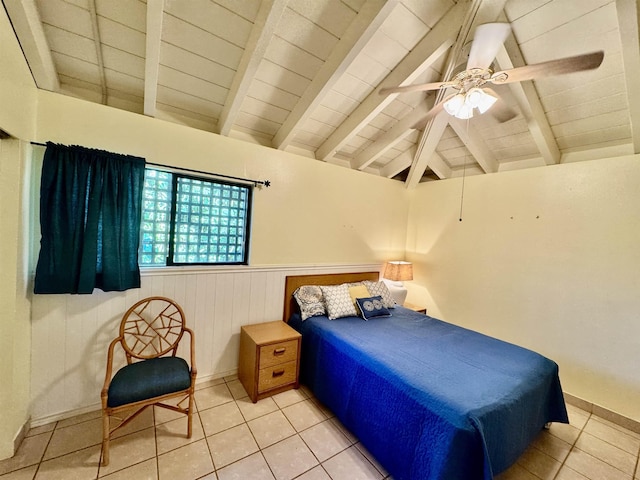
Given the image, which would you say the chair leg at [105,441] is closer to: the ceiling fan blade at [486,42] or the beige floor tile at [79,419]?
the beige floor tile at [79,419]

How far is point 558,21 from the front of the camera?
1738 mm

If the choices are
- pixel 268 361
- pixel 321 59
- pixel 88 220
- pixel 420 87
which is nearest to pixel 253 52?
pixel 321 59

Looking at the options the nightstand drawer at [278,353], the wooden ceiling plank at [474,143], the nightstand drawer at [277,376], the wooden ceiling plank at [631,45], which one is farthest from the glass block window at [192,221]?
the wooden ceiling plank at [631,45]

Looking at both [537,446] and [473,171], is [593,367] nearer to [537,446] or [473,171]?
[537,446]

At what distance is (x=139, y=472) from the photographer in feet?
5.02

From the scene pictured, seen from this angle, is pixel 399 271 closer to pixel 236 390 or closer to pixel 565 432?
pixel 565 432

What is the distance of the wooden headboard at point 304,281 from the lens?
2850 mm

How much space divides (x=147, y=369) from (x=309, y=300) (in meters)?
1.47

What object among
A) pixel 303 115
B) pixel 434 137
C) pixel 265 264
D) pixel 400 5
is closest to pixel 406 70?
pixel 400 5

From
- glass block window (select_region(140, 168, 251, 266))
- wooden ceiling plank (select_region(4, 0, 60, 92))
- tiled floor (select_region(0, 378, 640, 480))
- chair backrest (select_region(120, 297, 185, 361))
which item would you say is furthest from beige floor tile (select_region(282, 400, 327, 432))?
wooden ceiling plank (select_region(4, 0, 60, 92))

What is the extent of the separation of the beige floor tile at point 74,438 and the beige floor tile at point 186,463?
547mm

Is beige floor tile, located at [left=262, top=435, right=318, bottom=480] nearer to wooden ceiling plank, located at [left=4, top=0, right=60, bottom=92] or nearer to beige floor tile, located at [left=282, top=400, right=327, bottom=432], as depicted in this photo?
beige floor tile, located at [left=282, top=400, right=327, bottom=432]

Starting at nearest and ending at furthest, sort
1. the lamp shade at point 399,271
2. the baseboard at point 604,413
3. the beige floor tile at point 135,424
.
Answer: the beige floor tile at point 135,424 < the baseboard at point 604,413 < the lamp shade at point 399,271

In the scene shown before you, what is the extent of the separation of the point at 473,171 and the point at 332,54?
2.52m
